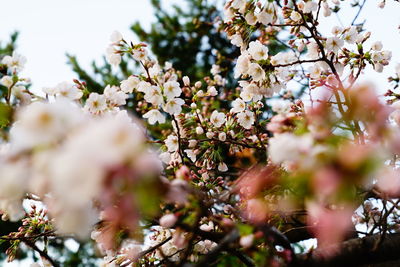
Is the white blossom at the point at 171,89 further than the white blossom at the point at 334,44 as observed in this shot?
No

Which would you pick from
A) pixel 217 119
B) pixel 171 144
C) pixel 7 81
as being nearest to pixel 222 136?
pixel 217 119

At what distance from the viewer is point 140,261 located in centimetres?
216

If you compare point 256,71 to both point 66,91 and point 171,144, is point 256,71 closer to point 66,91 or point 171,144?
point 171,144

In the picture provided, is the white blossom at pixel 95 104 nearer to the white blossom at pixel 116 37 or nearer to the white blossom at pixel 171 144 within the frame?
the white blossom at pixel 116 37

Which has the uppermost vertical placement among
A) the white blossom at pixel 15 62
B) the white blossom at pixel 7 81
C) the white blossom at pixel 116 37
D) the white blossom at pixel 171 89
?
the white blossom at pixel 116 37

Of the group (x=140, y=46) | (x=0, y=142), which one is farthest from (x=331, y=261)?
(x=140, y=46)

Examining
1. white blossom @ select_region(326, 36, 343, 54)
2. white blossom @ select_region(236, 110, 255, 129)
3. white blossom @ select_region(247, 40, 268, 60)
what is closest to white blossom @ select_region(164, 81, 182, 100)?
white blossom @ select_region(247, 40, 268, 60)

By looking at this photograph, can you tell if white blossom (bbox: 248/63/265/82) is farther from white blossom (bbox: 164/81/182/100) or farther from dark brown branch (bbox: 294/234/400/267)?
dark brown branch (bbox: 294/234/400/267)

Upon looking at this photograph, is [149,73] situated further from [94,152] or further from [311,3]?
[94,152]

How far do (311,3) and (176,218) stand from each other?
1781 millimetres

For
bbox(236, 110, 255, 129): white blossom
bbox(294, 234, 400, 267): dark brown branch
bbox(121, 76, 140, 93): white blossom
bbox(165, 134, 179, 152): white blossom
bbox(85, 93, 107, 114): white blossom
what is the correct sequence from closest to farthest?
1. bbox(294, 234, 400, 267): dark brown branch
2. bbox(85, 93, 107, 114): white blossom
3. bbox(121, 76, 140, 93): white blossom
4. bbox(165, 134, 179, 152): white blossom
5. bbox(236, 110, 255, 129): white blossom

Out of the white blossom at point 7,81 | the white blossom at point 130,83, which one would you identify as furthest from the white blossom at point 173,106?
the white blossom at point 7,81

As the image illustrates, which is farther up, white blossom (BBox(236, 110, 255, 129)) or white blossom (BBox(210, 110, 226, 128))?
white blossom (BBox(210, 110, 226, 128))

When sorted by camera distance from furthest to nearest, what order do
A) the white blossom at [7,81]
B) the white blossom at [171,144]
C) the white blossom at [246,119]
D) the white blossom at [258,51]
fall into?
the white blossom at [246,119] → the white blossom at [171,144] → the white blossom at [258,51] → the white blossom at [7,81]
